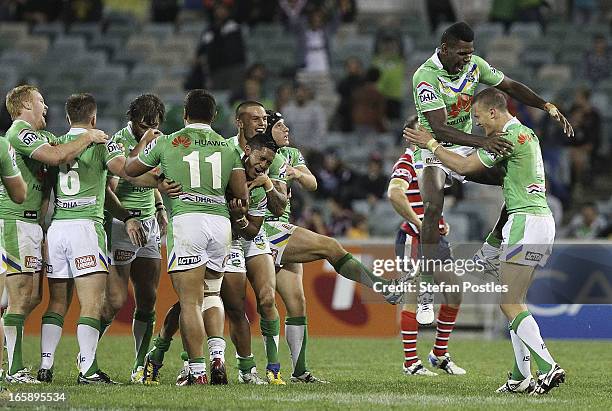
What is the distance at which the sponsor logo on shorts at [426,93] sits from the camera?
39.1ft

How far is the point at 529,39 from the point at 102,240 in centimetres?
1482

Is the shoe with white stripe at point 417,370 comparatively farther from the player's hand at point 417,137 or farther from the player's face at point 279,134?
the player's face at point 279,134

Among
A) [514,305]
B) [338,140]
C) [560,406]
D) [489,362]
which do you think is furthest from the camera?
[338,140]

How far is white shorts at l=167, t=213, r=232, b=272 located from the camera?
34.6ft

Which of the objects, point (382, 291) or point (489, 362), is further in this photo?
point (489, 362)

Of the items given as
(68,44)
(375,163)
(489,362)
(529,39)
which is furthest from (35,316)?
(529,39)

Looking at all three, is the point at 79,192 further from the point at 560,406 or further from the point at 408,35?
the point at 408,35

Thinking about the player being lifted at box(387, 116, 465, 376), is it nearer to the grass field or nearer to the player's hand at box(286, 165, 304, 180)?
the grass field

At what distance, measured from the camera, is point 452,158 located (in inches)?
440

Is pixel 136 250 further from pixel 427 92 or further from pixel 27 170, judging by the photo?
pixel 427 92

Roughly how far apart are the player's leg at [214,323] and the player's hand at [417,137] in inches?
84.8

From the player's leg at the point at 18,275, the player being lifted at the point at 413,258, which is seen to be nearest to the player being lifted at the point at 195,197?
the player's leg at the point at 18,275

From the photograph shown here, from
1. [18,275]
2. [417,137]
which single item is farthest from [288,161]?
[18,275]

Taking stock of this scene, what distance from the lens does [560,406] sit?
9664 mm
